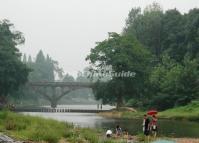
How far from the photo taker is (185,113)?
80.5 meters

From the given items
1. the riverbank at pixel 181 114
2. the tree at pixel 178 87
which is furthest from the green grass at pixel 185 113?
the tree at pixel 178 87

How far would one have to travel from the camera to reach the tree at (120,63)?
323 ft

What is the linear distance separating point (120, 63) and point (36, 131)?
67170 millimetres

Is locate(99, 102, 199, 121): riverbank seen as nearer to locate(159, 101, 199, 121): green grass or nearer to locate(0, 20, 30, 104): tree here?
locate(159, 101, 199, 121): green grass

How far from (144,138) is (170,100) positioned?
185 ft

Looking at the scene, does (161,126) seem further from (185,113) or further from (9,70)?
(9,70)

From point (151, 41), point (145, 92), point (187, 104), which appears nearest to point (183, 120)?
point (187, 104)

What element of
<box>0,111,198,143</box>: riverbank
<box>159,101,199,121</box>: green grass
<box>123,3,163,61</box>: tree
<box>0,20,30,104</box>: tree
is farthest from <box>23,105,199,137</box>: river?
<box>123,3,163,61</box>: tree

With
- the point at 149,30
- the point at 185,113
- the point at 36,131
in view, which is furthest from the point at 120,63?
the point at 36,131

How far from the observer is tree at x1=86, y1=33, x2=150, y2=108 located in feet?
323

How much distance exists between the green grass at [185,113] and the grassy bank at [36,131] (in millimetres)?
39729

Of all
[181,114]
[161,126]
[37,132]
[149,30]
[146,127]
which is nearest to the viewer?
[37,132]

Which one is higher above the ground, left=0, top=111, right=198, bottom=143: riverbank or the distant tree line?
the distant tree line

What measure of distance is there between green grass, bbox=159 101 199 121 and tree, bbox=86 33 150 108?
13.7 meters
